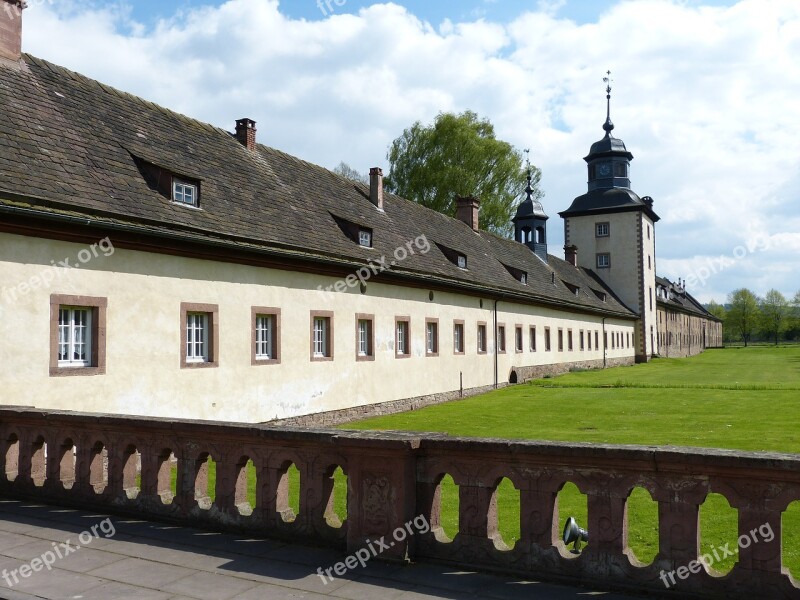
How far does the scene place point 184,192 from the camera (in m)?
14.3

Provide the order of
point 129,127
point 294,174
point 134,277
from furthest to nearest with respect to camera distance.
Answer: point 294,174, point 129,127, point 134,277

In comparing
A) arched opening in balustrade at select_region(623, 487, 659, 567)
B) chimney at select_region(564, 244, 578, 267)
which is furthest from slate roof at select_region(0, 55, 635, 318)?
chimney at select_region(564, 244, 578, 267)

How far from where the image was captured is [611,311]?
47.8 meters

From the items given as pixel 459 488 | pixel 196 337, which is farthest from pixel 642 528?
pixel 196 337

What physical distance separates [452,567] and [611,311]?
4495 centimetres

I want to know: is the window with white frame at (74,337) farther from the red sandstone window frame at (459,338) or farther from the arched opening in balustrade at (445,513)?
the red sandstone window frame at (459,338)

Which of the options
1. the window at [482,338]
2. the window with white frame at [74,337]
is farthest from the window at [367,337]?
the window at [482,338]

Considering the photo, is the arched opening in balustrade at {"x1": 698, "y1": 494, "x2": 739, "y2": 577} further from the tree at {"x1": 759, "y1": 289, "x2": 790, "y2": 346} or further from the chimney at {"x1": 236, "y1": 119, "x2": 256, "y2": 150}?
the tree at {"x1": 759, "y1": 289, "x2": 790, "y2": 346}

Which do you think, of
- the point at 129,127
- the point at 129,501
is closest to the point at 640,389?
the point at 129,127

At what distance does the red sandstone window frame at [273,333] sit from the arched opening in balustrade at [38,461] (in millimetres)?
7387

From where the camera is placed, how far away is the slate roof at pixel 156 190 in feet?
37.9

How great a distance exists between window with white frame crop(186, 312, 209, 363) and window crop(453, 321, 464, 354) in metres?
12.2

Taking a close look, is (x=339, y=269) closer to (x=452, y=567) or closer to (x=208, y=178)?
(x=208, y=178)

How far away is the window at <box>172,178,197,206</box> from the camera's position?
13979 mm
